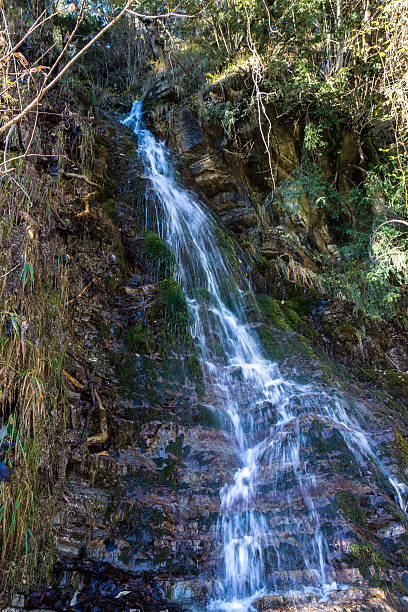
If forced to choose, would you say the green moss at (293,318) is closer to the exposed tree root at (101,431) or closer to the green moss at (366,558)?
the exposed tree root at (101,431)

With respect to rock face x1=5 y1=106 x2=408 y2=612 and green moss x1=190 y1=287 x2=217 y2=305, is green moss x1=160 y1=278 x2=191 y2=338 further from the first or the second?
green moss x1=190 y1=287 x2=217 y2=305

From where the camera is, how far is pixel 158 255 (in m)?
6.38

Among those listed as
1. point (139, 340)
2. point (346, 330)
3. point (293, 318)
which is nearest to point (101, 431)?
point (139, 340)

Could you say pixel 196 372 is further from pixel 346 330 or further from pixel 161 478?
pixel 346 330

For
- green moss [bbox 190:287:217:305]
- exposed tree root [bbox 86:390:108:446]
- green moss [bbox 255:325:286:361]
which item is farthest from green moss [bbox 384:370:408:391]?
exposed tree root [bbox 86:390:108:446]

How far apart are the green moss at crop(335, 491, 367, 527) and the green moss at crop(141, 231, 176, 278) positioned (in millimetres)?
3937

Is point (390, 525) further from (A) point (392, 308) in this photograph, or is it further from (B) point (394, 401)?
(A) point (392, 308)

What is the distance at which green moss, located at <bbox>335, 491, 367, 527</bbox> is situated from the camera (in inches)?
131

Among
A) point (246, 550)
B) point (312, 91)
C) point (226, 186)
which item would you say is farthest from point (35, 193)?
point (312, 91)

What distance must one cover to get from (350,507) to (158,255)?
4.34 m

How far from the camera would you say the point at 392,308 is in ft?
27.1

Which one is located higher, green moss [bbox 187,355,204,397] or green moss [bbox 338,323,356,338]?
green moss [bbox 338,323,356,338]

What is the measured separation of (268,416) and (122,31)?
47.7 feet

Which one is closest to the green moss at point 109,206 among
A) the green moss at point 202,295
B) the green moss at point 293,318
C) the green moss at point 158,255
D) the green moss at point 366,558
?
the green moss at point 158,255
